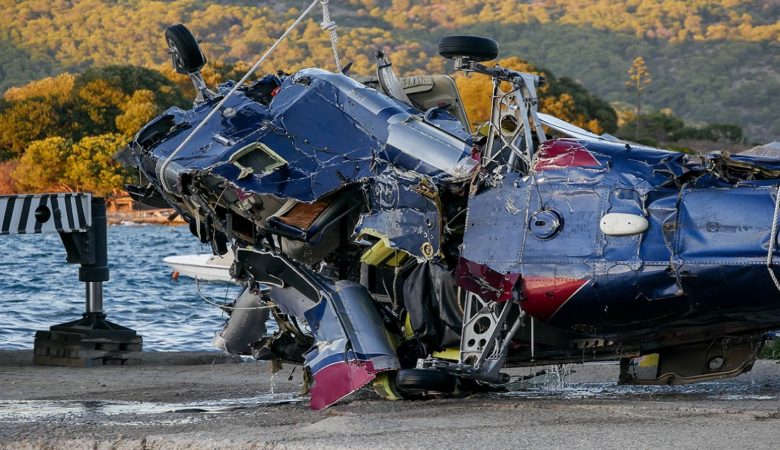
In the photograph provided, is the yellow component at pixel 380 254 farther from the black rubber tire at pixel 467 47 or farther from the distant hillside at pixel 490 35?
the distant hillside at pixel 490 35

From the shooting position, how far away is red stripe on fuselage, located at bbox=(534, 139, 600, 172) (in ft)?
29.8

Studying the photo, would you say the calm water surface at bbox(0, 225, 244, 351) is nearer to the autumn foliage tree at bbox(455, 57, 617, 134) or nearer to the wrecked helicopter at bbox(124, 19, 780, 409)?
the wrecked helicopter at bbox(124, 19, 780, 409)

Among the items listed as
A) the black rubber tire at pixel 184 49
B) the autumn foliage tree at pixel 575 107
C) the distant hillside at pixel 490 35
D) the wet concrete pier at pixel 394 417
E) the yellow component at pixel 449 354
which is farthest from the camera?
the distant hillside at pixel 490 35

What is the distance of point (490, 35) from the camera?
166m

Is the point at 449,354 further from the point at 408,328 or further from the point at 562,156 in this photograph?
the point at 562,156

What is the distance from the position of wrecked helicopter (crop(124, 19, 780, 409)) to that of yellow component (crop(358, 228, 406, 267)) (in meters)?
0.01

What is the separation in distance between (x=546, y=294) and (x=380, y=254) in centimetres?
137

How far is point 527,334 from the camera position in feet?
31.3

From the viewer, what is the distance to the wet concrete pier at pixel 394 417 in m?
7.80

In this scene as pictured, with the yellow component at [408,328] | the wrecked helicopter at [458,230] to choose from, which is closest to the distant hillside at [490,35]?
the wrecked helicopter at [458,230]

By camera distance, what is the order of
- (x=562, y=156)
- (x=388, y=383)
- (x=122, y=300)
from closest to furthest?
1. (x=562, y=156)
2. (x=388, y=383)
3. (x=122, y=300)

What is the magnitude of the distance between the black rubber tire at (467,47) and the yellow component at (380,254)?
1.32 meters

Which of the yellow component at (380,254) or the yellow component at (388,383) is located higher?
the yellow component at (380,254)

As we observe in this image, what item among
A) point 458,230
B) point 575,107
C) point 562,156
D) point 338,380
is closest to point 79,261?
point 338,380
